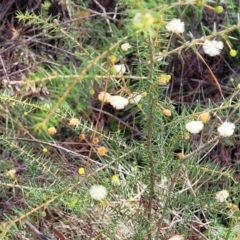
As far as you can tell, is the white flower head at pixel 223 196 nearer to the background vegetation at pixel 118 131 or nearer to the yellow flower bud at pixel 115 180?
the background vegetation at pixel 118 131

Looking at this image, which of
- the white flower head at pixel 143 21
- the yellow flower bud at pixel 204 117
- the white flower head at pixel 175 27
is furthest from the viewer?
the yellow flower bud at pixel 204 117

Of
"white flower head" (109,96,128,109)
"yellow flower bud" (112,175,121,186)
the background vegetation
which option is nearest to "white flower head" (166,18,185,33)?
the background vegetation

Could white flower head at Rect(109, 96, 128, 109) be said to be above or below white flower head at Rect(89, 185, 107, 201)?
above

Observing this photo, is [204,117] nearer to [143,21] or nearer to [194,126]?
[194,126]

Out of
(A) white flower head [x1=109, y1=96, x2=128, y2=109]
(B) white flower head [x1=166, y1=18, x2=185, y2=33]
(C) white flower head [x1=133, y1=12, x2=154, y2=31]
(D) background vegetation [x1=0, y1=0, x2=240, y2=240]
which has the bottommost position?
(D) background vegetation [x1=0, y1=0, x2=240, y2=240]

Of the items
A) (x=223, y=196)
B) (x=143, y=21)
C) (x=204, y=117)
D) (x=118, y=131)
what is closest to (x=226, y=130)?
(x=204, y=117)

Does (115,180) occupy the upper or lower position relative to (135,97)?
lower

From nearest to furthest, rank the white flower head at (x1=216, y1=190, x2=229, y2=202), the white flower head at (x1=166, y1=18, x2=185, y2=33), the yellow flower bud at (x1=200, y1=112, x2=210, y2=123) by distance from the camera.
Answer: the white flower head at (x1=166, y1=18, x2=185, y2=33) < the yellow flower bud at (x1=200, y1=112, x2=210, y2=123) < the white flower head at (x1=216, y1=190, x2=229, y2=202)

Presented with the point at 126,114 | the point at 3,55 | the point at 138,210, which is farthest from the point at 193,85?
the point at 138,210

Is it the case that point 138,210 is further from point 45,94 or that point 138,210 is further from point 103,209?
point 45,94

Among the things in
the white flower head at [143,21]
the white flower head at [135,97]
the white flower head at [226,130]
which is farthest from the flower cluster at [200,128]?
the white flower head at [143,21]

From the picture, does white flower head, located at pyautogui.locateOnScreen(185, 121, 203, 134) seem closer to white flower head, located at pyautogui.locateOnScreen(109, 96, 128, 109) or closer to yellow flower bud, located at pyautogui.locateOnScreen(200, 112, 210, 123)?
yellow flower bud, located at pyautogui.locateOnScreen(200, 112, 210, 123)
